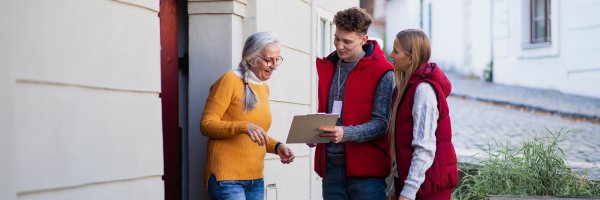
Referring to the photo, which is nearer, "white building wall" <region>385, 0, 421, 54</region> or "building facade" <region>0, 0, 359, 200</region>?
"building facade" <region>0, 0, 359, 200</region>

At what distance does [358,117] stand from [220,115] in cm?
66

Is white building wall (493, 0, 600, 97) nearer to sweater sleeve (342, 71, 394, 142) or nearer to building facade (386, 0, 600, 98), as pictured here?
building facade (386, 0, 600, 98)

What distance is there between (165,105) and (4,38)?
7.23 feet

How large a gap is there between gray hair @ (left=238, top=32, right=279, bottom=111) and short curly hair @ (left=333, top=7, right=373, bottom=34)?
1.13ft

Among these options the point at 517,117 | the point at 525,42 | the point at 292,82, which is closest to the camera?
the point at 292,82

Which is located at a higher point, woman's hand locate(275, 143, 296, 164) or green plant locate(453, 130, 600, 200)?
woman's hand locate(275, 143, 296, 164)

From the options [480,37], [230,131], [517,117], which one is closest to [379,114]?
[230,131]

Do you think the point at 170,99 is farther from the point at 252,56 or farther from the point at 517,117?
the point at 517,117

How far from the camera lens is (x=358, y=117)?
4914mm

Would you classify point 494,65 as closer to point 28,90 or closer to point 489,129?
point 489,129

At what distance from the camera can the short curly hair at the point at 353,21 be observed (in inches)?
190

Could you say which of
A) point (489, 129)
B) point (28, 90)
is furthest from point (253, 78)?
point (489, 129)

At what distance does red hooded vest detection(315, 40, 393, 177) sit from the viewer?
15.9 ft

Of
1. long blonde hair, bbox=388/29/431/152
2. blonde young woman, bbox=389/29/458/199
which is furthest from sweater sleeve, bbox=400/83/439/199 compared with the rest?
long blonde hair, bbox=388/29/431/152
